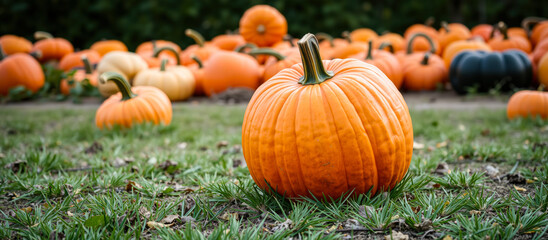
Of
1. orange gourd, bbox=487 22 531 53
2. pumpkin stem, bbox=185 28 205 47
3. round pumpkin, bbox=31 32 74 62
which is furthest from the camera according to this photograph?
round pumpkin, bbox=31 32 74 62

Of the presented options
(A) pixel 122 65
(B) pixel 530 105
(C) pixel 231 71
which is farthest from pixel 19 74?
(B) pixel 530 105

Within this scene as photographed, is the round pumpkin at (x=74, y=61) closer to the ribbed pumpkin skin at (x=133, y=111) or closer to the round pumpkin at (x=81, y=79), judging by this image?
the round pumpkin at (x=81, y=79)

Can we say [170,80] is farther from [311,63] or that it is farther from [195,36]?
[311,63]

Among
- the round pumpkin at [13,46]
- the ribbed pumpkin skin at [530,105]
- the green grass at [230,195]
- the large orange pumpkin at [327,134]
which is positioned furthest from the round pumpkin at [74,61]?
the ribbed pumpkin skin at [530,105]

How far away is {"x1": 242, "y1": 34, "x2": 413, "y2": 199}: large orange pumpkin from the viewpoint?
179 centimetres

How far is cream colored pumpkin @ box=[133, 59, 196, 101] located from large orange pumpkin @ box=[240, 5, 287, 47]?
4.88ft

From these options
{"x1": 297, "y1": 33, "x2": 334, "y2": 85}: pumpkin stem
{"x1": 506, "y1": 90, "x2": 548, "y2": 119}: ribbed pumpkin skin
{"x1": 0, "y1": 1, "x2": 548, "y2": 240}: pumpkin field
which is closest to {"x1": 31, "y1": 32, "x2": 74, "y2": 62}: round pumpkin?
{"x1": 0, "y1": 1, "x2": 548, "y2": 240}: pumpkin field

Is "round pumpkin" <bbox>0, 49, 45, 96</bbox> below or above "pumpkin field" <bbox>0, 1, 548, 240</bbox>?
above

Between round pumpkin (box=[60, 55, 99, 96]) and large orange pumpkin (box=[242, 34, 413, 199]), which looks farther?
round pumpkin (box=[60, 55, 99, 96])

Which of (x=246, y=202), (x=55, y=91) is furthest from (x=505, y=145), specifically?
(x=55, y=91)

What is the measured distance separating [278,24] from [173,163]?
183 inches

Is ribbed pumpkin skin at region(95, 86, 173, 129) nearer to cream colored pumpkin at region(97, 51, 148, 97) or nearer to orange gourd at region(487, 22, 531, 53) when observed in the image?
cream colored pumpkin at region(97, 51, 148, 97)

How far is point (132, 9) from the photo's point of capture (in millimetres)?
10125

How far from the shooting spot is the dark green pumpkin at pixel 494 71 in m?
5.29
